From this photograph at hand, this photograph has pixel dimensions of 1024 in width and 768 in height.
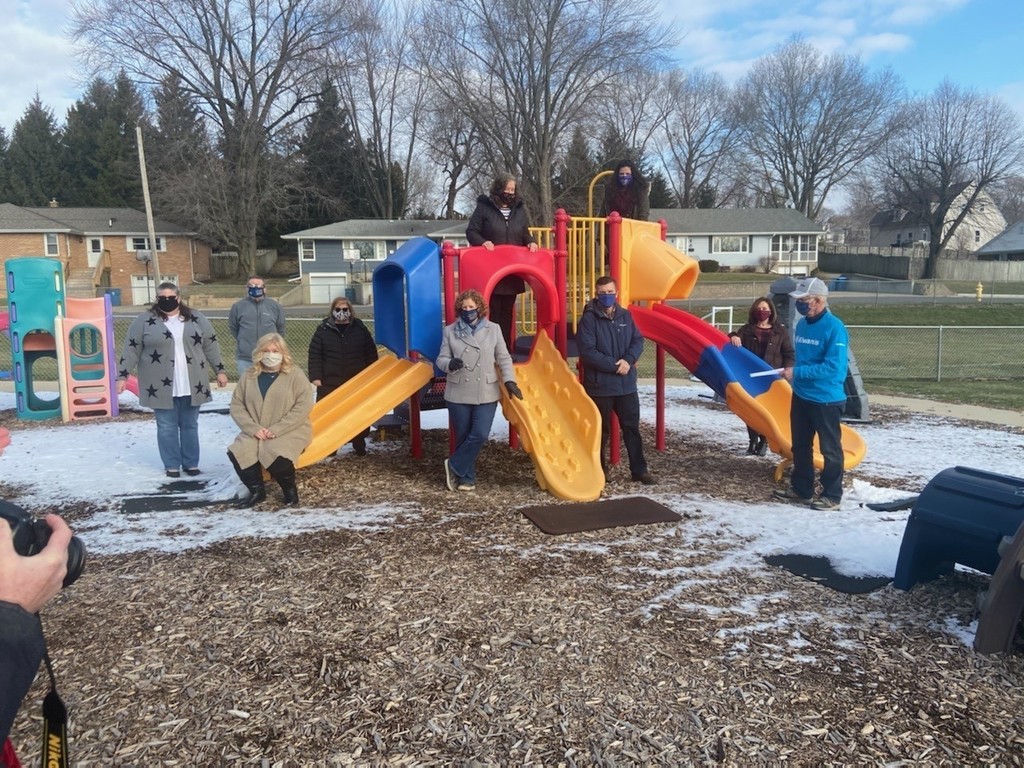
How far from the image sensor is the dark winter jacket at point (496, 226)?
6914 millimetres

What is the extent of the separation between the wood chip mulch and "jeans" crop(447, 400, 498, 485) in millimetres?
1171

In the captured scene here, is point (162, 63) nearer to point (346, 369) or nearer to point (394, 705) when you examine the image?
point (346, 369)

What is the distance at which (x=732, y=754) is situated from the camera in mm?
2715

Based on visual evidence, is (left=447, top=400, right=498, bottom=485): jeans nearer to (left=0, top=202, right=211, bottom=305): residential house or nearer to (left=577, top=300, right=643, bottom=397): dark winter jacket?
(left=577, top=300, right=643, bottom=397): dark winter jacket

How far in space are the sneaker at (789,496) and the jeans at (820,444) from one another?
28 mm

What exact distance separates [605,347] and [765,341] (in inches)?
85.3

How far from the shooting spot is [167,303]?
21.6ft

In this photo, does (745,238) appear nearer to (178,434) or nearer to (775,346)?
(775,346)

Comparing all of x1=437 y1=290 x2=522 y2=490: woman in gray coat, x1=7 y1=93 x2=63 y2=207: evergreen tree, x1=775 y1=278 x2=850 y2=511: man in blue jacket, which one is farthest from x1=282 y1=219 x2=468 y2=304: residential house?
x1=775 y1=278 x2=850 y2=511: man in blue jacket

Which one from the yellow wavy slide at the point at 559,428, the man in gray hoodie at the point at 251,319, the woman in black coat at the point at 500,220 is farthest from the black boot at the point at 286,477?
the man in gray hoodie at the point at 251,319

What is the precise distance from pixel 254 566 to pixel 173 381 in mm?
2674

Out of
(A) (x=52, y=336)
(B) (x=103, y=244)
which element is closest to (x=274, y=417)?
(A) (x=52, y=336)

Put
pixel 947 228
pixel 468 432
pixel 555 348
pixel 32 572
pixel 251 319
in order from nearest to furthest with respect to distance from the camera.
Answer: pixel 32 572, pixel 468 432, pixel 555 348, pixel 251 319, pixel 947 228

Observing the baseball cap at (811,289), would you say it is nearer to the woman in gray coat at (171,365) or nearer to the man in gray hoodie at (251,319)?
the woman in gray coat at (171,365)
